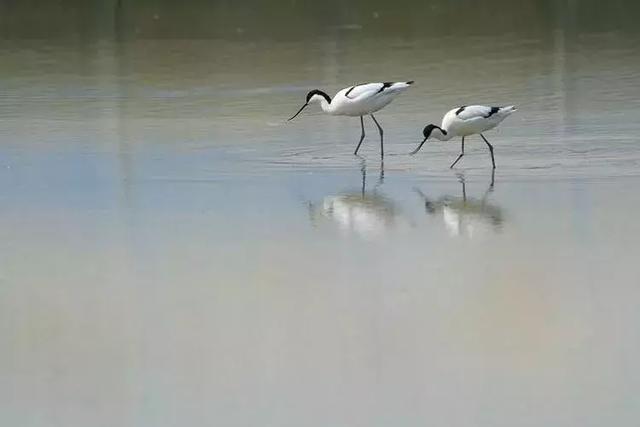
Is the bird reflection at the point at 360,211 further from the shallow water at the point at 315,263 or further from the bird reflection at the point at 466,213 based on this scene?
the bird reflection at the point at 466,213

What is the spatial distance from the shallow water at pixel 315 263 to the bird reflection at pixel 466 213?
28 mm

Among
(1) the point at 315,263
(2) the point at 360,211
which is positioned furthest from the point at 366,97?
(1) the point at 315,263

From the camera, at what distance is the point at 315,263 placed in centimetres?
817

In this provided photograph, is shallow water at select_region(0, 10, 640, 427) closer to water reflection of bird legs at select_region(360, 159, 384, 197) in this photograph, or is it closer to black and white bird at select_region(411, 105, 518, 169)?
water reflection of bird legs at select_region(360, 159, 384, 197)

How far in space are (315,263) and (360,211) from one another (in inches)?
55.6

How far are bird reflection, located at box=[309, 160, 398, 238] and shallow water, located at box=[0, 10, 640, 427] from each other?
32 mm

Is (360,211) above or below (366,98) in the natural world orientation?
below

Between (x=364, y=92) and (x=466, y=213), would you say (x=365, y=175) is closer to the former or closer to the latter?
(x=364, y=92)

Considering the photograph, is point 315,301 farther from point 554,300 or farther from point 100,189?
point 100,189

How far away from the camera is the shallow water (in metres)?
6.05

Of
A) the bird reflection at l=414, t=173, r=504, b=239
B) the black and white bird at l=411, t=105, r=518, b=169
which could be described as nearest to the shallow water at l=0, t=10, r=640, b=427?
the bird reflection at l=414, t=173, r=504, b=239

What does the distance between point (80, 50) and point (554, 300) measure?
13641mm

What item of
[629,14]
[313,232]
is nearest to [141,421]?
[313,232]

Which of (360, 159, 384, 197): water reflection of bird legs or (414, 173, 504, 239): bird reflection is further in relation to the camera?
(360, 159, 384, 197): water reflection of bird legs
